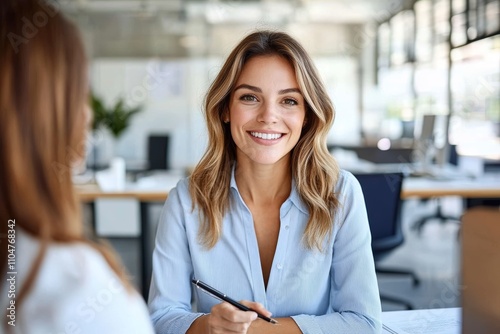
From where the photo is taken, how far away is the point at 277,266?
5.07ft

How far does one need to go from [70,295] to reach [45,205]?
0.12 meters

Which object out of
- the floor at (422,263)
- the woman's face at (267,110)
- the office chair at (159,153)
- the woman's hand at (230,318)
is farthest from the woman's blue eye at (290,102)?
the office chair at (159,153)

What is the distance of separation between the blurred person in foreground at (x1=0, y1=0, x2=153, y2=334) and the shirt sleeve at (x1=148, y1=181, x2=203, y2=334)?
724 millimetres

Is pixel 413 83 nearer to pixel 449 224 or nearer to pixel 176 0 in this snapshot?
pixel 449 224

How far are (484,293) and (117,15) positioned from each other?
27.7 ft

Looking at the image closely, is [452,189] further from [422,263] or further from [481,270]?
[481,270]

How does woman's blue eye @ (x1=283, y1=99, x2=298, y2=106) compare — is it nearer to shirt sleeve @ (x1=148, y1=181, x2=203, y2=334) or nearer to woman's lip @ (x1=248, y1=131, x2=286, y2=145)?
woman's lip @ (x1=248, y1=131, x2=286, y2=145)

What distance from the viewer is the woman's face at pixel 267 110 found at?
1.62 metres

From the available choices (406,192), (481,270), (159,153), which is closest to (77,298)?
(481,270)

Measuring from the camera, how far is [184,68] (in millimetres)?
8891

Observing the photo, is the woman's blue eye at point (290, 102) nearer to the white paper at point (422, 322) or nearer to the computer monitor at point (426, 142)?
the white paper at point (422, 322)

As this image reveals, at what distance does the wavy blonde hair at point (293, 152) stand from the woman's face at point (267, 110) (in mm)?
27


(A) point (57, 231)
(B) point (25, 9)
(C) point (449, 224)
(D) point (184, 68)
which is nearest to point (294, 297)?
(A) point (57, 231)

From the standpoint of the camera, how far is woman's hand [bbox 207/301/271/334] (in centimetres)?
125
